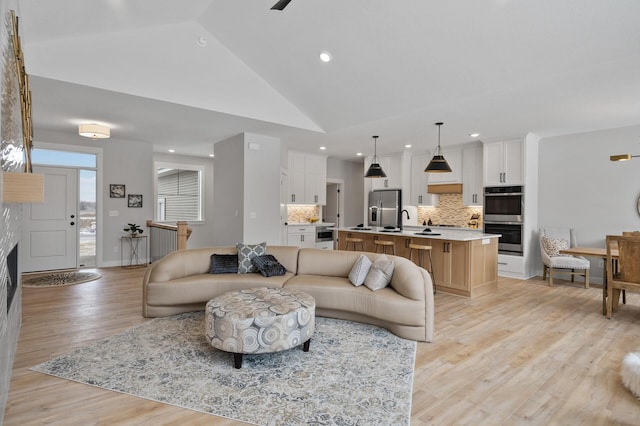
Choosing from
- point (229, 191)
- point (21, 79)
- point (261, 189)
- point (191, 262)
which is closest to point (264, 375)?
point (191, 262)

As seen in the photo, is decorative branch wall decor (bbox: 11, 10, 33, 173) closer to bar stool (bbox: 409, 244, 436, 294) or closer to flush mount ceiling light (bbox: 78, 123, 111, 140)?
flush mount ceiling light (bbox: 78, 123, 111, 140)

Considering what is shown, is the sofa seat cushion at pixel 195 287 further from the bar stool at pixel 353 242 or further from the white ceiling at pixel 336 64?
the bar stool at pixel 353 242

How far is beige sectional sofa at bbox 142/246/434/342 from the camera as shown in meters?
Result: 3.39

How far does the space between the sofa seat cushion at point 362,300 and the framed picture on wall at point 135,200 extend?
5.40m

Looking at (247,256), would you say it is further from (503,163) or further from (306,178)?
(503,163)

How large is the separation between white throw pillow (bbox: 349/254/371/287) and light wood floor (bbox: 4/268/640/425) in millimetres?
947

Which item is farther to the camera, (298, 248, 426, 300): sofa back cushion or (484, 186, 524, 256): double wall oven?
(484, 186, 524, 256): double wall oven

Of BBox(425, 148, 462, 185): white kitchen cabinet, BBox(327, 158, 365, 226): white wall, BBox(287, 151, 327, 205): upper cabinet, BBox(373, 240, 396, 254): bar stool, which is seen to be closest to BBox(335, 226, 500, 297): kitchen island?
BBox(373, 240, 396, 254): bar stool

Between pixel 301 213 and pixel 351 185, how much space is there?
2.05 m

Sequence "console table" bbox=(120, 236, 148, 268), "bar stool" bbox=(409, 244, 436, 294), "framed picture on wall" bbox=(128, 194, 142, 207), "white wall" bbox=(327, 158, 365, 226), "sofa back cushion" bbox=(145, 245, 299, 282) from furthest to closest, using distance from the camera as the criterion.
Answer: "white wall" bbox=(327, 158, 365, 226) → "framed picture on wall" bbox=(128, 194, 142, 207) → "console table" bbox=(120, 236, 148, 268) → "bar stool" bbox=(409, 244, 436, 294) → "sofa back cushion" bbox=(145, 245, 299, 282)

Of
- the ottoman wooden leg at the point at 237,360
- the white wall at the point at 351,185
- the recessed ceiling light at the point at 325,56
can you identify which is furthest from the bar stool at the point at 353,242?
the ottoman wooden leg at the point at 237,360

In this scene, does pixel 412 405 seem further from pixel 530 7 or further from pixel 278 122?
pixel 278 122

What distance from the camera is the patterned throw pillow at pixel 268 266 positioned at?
13.7 feet

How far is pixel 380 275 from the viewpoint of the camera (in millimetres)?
3744
